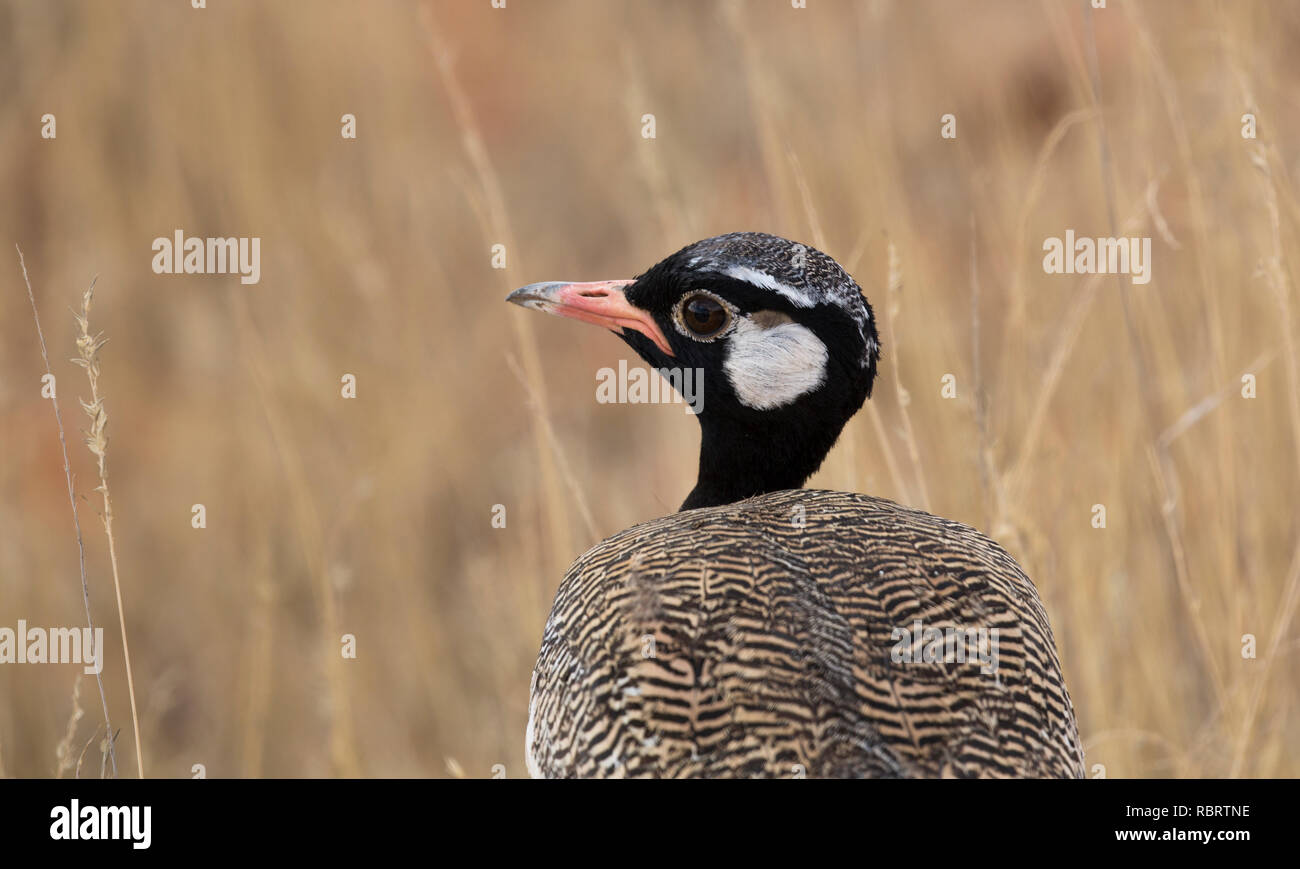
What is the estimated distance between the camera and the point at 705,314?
3.03 metres

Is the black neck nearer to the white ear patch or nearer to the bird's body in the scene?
the white ear patch

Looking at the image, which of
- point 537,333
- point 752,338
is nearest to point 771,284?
point 752,338

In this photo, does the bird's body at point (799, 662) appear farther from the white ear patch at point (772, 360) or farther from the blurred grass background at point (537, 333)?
the blurred grass background at point (537, 333)

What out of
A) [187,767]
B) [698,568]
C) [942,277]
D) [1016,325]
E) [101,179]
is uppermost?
[101,179]

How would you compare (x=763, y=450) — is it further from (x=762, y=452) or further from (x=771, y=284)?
(x=771, y=284)

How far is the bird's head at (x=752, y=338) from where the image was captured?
2920mm

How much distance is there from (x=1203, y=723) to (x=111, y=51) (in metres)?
5.93

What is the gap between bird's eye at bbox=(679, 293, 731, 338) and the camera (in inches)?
119
